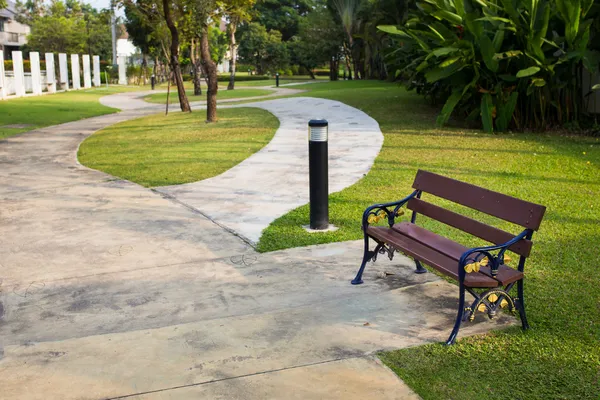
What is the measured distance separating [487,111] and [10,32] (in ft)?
230

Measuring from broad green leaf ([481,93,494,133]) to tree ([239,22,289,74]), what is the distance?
5164 cm

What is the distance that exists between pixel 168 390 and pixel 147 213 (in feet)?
15.4

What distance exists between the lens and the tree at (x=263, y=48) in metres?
64.4

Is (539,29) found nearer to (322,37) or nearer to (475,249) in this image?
(475,249)

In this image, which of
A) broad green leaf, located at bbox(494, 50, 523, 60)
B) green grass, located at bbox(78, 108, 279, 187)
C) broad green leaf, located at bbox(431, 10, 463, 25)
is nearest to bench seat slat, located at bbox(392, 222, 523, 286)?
green grass, located at bbox(78, 108, 279, 187)

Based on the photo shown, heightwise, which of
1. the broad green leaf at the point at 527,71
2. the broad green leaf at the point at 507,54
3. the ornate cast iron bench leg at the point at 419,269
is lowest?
the ornate cast iron bench leg at the point at 419,269

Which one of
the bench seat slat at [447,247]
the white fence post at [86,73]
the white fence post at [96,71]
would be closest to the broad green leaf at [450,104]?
the bench seat slat at [447,247]

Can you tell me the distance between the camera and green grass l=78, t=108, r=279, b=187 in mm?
11297

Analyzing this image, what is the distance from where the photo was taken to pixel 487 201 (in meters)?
4.93

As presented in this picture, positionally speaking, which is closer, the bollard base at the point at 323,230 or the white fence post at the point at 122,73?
the bollard base at the point at 323,230

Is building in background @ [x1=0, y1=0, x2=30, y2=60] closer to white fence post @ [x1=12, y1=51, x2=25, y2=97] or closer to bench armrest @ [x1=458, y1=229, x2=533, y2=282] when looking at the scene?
white fence post @ [x1=12, y1=51, x2=25, y2=97]

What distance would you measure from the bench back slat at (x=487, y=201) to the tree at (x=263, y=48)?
60.0 metres

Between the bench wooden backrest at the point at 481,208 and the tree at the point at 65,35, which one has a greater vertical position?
the tree at the point at 65,35

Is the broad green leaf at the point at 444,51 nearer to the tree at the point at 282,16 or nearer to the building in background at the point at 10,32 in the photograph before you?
the tree at the point at 282,16
